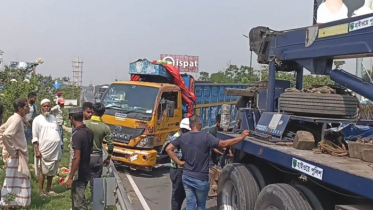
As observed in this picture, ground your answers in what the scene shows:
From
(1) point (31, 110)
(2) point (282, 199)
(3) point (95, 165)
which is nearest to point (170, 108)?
(1) point (31, 110)

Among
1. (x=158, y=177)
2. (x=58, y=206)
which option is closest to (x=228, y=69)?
(x=158, y=177)

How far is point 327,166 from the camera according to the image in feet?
12.8

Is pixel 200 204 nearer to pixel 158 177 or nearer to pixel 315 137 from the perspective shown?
pixel 315 137

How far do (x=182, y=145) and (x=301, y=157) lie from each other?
192cm

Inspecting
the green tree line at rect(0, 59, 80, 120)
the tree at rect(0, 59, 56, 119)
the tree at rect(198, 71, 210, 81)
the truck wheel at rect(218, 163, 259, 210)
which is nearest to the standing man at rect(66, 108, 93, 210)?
the truck wheel at rect(218, 163, 259, 210)

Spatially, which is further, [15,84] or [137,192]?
Result: [15,84]

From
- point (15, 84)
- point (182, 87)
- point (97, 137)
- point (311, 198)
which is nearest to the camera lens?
point (311, 198)

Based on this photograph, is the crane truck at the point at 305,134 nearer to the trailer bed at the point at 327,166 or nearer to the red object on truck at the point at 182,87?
the trailer bed at the point at 327,166

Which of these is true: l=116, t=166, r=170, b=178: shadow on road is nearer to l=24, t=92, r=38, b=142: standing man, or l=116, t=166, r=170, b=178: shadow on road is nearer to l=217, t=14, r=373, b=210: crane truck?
l=24, t=92, r=38, b=142: standing man

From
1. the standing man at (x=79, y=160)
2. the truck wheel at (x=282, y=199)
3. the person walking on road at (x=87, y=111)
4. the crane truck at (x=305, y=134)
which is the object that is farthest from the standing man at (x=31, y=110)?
the truck wheel at (x=282, y=199)

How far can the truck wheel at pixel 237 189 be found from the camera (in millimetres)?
5801

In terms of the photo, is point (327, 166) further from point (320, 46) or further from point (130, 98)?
point (130, 98)

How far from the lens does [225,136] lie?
22.7 ft

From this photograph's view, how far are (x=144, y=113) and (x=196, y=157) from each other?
544 centimetres
